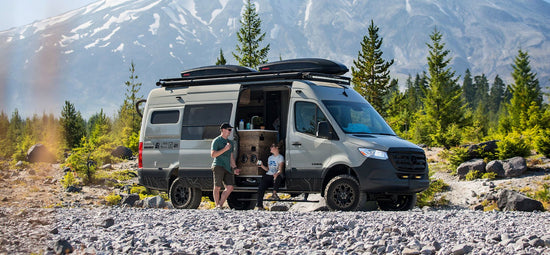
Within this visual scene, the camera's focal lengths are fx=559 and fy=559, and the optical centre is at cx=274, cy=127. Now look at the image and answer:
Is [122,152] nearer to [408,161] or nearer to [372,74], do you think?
[372,74]

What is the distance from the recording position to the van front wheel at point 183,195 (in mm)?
12570

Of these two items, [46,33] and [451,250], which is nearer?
[46,33]

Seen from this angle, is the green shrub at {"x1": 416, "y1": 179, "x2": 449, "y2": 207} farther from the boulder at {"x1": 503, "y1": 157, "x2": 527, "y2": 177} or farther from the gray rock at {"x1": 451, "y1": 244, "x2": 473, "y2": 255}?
the gray rock at {"x1": 451, "y1": 244, "x2": 473, "y2": 255}

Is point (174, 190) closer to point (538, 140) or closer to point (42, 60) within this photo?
point (42, 60)

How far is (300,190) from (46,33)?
27.9 feet

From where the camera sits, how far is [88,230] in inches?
296

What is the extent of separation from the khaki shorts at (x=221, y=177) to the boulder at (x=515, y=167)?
34.7ft

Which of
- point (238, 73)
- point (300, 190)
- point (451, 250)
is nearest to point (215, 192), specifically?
point (300, 190)

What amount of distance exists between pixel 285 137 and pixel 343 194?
85.0 inches

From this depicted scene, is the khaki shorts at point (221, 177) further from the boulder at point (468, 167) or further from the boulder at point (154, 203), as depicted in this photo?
the boulder at point (468, 167)

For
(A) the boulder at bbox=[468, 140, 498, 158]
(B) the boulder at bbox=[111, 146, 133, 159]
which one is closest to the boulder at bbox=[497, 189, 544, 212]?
(A) the boulder at bbox=[468, 140, 498, 158]

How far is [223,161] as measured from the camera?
1141 centimetres

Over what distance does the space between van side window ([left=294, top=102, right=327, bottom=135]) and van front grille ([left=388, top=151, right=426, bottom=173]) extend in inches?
62.4

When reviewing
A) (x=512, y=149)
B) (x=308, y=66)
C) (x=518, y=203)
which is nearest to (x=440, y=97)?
(x=512, y=149)
